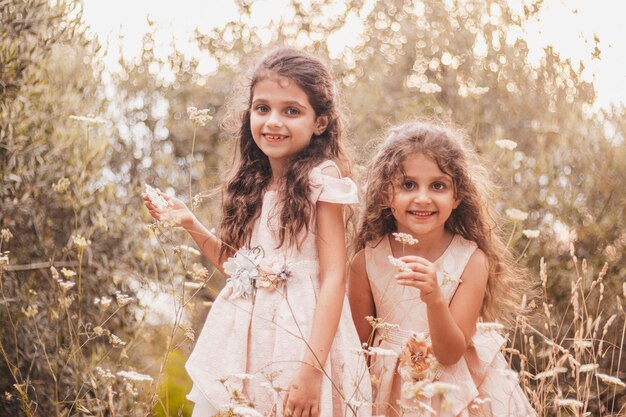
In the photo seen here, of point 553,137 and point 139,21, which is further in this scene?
point 139,21

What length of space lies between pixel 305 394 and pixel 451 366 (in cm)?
54

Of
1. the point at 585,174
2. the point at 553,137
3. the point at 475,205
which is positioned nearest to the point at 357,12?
the point at 553,137

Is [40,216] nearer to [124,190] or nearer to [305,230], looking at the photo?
[124,190]

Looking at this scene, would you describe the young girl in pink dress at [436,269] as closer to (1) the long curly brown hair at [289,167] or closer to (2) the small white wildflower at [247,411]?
(1) the long curly brown hair at [289,167]

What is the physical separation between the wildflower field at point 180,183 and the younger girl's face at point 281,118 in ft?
0.78

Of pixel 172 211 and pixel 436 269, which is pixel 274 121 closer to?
pixel 172 211

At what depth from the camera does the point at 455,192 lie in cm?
290

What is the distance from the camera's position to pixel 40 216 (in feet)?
12.9

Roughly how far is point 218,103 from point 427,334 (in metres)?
4.22

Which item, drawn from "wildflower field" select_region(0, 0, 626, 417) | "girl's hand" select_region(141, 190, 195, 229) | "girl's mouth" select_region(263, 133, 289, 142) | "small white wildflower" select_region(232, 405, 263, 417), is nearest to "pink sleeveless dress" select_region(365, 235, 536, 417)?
"wildflower field" select_region(0, 0, 626, 417)

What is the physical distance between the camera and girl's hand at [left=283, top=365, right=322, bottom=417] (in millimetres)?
2500

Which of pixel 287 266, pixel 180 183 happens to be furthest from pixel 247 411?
pixel 180 183

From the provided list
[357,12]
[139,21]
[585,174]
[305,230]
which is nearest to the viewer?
[305,230]

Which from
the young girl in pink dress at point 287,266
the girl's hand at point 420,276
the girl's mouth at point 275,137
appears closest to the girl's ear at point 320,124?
the young girl in pink dress at point 287,266
